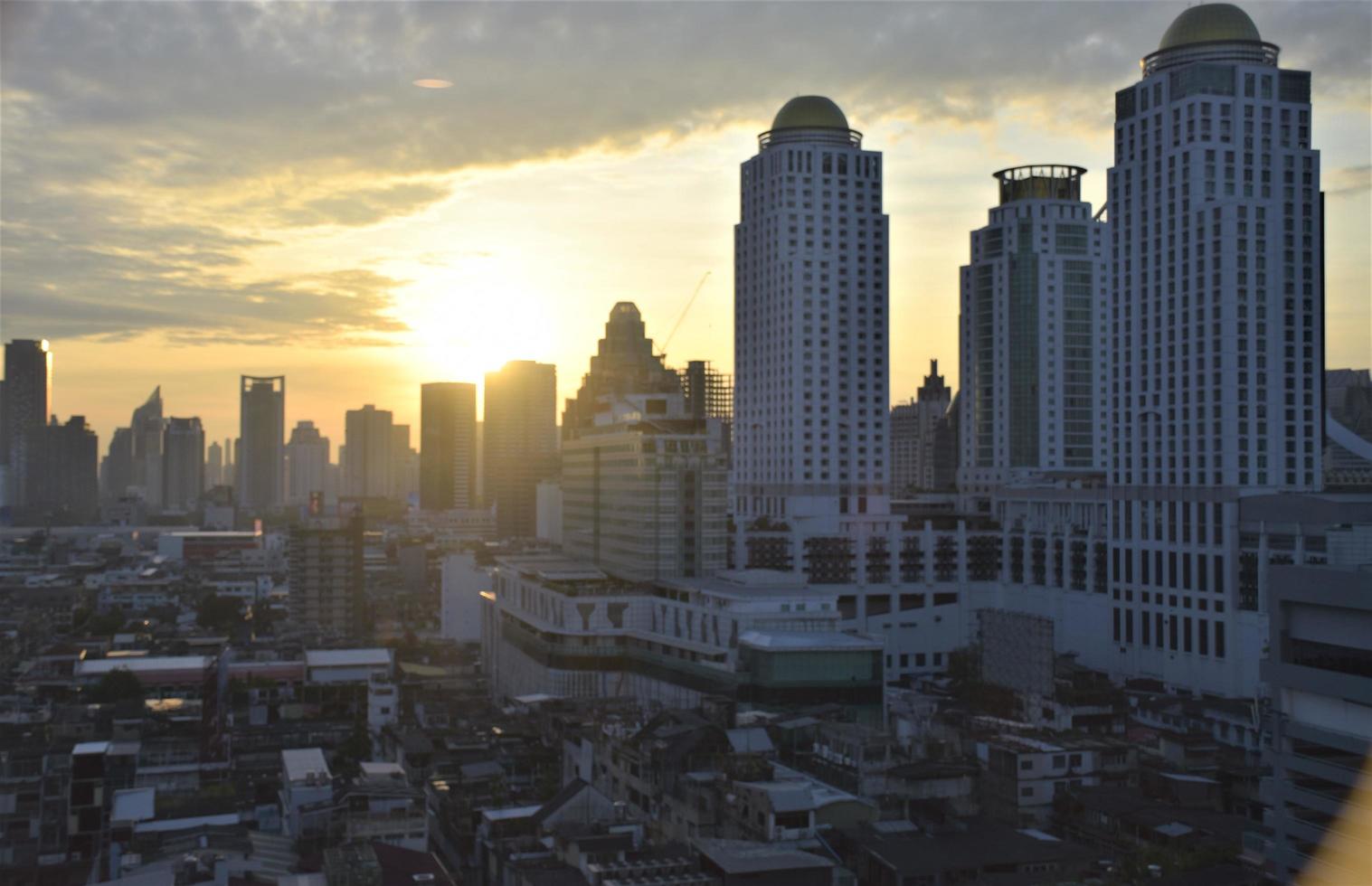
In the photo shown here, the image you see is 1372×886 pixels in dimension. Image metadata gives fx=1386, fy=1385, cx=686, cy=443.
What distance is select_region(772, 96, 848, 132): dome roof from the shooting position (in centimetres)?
4784

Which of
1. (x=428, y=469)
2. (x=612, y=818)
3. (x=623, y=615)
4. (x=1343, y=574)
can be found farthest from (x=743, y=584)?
(x=428, y=469)

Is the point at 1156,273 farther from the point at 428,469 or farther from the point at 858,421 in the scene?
the point at 428,469

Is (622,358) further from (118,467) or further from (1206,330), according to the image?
(118,467)

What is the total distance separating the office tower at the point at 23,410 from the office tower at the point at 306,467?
6601 centimetres

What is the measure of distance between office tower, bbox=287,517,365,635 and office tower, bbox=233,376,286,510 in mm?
99605

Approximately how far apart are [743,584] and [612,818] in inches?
660

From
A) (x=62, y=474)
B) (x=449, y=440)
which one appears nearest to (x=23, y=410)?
(x=62, y=474)

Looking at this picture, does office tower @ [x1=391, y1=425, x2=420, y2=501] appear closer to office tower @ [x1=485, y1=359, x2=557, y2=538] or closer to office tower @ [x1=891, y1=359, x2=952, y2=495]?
office tower @ [x1=485, y1=359, x2=557, y2=538]

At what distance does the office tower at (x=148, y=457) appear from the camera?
472ft

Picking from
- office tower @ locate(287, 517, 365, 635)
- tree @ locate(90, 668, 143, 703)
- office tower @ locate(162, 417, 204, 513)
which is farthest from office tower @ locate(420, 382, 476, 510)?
tree @ locate(90, 668, 143, 703)

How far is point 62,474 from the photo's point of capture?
109 m

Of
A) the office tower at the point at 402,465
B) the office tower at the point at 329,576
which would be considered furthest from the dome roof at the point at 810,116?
the office tower at the point at 402,465

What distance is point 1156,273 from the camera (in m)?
37.6

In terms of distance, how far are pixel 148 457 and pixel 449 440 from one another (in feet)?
124
